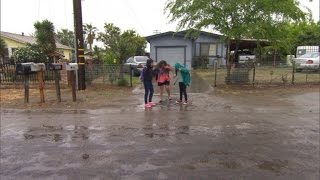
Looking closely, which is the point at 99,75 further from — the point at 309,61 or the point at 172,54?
the point at 172,54

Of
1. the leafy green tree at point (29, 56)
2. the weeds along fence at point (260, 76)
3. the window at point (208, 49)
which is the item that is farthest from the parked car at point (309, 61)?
the leafy green tree at point (29, 56)

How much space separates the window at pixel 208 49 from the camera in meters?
32.0

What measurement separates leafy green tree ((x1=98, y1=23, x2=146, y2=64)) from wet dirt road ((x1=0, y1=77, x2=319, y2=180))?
13.6 meters

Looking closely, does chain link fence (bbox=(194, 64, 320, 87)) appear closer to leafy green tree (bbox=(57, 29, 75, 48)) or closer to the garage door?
the garage door

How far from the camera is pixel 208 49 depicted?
32.0 meters

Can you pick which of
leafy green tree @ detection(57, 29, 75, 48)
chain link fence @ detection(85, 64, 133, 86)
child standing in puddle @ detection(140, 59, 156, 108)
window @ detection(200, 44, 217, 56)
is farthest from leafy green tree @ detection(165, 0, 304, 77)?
leafy green tree @ detection(57, 29, 75, 48)

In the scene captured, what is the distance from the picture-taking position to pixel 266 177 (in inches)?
195

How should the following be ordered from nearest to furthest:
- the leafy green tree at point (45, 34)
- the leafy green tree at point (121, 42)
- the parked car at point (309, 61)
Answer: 1. the parked car at point (309, 61)
2. the leafy green tree at point (121, 42)
3. the leafy green tree at point (45, 34)

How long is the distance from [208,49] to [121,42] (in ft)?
30.8

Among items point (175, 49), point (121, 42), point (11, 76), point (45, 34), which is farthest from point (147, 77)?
point (175, 49)

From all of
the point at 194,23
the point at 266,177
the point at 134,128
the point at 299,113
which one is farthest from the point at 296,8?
the point at 266,177

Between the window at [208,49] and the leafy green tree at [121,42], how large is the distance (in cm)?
561

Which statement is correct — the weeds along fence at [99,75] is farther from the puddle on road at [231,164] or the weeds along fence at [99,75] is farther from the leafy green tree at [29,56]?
the puddle on road at [231,164]

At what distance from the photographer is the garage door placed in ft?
99.0
